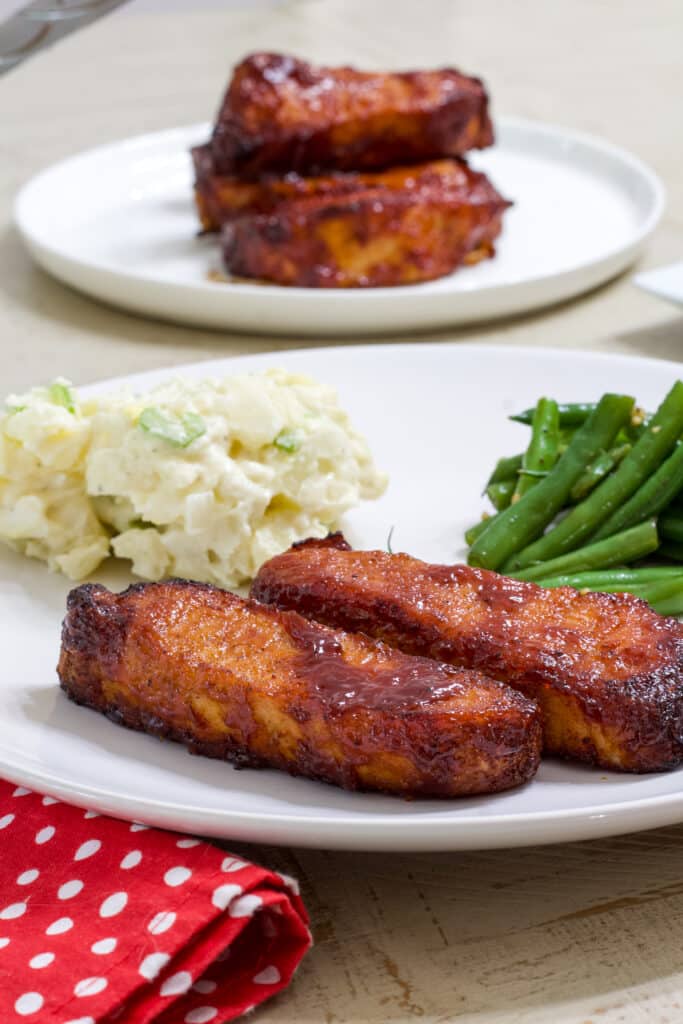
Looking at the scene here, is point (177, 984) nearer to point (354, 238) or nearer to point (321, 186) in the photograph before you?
point (354, 238)

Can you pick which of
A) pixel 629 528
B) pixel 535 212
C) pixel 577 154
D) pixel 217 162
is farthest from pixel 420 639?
pixel 577 154

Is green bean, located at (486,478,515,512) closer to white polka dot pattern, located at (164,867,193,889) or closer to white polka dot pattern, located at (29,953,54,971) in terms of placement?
white polka dot pattern, located at (164,867,193,889)

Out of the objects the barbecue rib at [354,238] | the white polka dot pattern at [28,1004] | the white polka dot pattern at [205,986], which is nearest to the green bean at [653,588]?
the white polka dot pattern at [205,986]

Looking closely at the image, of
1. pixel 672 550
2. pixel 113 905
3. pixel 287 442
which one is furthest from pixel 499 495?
pixel 113 905

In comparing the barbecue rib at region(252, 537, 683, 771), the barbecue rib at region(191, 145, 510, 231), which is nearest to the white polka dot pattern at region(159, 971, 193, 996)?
the barbecue rib at region(252, 537, 683, 771)

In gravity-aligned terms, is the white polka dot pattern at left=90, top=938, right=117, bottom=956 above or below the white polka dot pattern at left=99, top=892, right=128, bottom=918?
above
